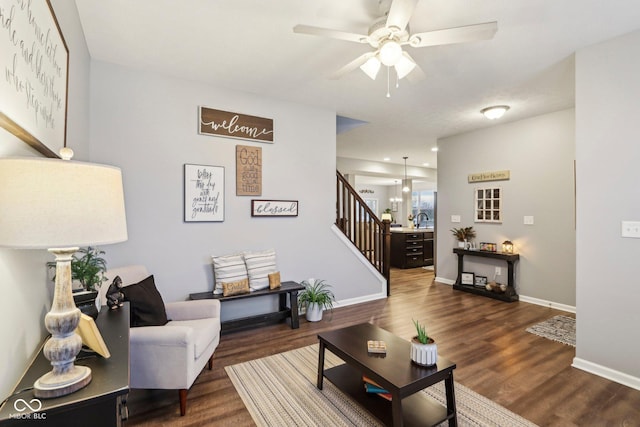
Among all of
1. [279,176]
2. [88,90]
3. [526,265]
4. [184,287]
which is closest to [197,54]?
[88,90]

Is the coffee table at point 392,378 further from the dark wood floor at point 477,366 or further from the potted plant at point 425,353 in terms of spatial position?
the dark wood floor at point 477,366

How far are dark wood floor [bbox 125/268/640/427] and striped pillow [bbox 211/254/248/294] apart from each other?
1.93ft

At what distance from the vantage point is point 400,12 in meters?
1.74

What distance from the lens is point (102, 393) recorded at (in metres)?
0.99

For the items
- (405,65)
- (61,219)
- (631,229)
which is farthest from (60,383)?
(631,229)

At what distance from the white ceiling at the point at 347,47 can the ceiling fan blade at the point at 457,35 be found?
307 millimetres

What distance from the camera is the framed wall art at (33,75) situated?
105 centimetres

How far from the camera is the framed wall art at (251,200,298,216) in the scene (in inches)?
145

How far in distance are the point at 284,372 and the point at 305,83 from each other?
2885 mm

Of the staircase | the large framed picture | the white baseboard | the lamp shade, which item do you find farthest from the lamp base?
the white baseboard

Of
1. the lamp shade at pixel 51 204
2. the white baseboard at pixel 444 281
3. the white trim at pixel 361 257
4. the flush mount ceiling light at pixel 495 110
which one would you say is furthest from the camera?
the white baseboard at pixel 444 281

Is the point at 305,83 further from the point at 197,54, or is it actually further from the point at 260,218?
the point at 260,218

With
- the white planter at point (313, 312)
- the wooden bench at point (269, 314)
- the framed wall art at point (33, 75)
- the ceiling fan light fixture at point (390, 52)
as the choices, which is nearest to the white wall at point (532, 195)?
the white planter at point (313, 312)

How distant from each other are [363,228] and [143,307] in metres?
3.32
